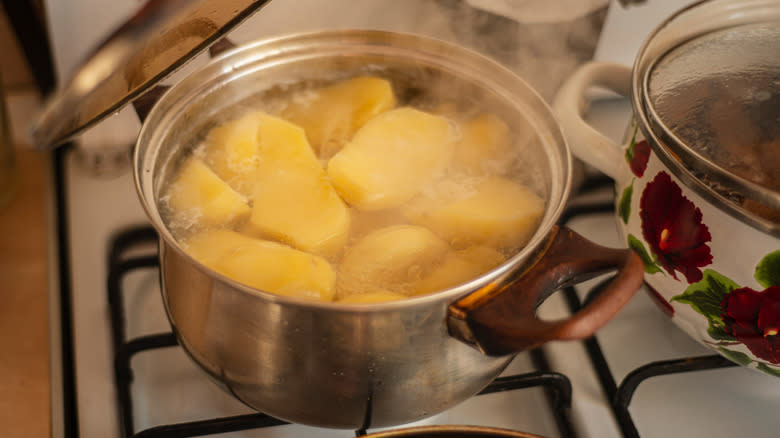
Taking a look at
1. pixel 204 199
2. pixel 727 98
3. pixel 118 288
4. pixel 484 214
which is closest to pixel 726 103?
pixel 727 98

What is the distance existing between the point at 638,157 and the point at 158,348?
0.46 metres

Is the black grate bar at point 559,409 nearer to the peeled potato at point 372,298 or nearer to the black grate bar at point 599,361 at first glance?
the black grate bar at point 599,361

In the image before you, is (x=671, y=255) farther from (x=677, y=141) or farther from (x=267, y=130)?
(x=267, y=130)

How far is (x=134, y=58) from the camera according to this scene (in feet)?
1.52

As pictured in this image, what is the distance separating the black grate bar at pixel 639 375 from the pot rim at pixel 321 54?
184mm

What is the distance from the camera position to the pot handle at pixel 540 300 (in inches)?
16.7

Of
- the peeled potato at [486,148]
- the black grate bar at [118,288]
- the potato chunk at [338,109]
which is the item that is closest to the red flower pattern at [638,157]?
the peeled potato at [486,148]

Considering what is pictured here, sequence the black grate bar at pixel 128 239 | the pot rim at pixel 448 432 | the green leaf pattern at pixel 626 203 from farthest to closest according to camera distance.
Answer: the black grate bar at pixel 128 239 → the green leaf pattern at pixel 626 203 → the pot rim at pixel 448 432

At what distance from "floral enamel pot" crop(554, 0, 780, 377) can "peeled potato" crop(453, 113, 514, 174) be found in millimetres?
59

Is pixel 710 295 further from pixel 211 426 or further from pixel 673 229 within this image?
pixel 211 426

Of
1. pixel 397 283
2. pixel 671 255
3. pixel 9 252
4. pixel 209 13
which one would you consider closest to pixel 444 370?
pixel 397 283

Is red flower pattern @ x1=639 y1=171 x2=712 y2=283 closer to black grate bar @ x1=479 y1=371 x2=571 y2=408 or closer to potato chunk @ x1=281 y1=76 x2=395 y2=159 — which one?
black grate bar @ x1=479 y1=371 x2=571 y2=408

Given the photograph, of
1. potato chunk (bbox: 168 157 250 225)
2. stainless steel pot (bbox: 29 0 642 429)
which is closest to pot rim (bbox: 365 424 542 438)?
stainless steel pot (bbox: 29 0 642 429)

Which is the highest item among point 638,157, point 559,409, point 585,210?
point 638,157
